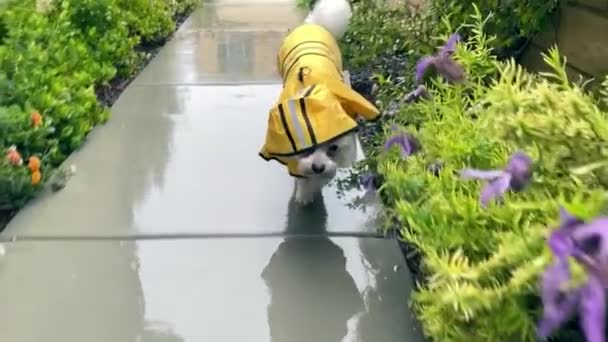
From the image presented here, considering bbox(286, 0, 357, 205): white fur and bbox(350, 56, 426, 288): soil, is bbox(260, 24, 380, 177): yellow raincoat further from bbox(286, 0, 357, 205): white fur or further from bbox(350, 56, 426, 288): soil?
bbox(350, 56, 426, 288): soil

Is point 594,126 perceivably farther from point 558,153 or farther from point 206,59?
point 206,59

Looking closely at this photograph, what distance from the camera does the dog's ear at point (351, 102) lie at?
11.1 ft

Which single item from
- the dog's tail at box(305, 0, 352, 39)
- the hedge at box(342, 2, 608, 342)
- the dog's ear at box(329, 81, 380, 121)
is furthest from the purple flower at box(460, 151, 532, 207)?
the dog's tail at box(305, 0, 352, 39)

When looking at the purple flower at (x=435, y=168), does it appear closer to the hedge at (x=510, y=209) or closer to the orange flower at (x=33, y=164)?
the hedge at (x=510, y=209)

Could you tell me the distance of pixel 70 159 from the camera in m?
4.23

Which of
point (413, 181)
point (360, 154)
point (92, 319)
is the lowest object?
point (360, 154)

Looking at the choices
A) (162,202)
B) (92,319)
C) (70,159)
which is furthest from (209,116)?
(92,319)

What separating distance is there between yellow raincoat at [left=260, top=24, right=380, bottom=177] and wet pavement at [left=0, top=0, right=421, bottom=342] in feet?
1.31

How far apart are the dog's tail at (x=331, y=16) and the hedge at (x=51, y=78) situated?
55.4 inches

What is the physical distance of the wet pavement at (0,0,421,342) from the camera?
109 inches

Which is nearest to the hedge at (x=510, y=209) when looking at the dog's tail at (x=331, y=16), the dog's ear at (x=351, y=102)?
the dog's ear at (x=351, y=102)

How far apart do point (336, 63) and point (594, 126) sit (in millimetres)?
2268

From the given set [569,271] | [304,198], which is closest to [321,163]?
[304,198]

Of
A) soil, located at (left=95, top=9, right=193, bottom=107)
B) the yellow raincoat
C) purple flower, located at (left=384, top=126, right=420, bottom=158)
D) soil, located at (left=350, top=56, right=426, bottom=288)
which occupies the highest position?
purple flower, located at (left=384, top=126, right=420, bottom=158)
